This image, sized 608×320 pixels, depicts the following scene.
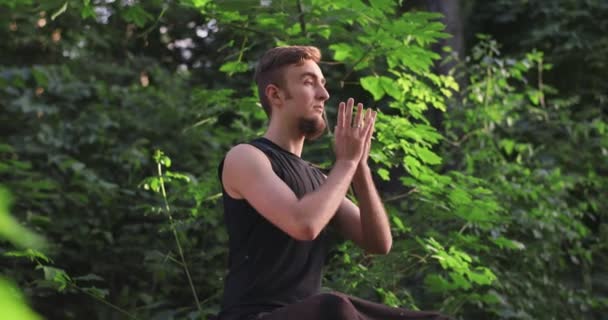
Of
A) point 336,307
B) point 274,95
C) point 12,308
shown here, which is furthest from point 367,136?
point 12,308

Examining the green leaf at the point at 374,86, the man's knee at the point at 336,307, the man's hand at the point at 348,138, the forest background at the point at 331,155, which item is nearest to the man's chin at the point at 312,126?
the man's hand at the point at 348,138

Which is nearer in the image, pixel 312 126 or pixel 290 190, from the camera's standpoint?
pixel 290 190

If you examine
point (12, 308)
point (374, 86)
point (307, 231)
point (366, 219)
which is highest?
point (12, 308)

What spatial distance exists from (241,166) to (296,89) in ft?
1.02

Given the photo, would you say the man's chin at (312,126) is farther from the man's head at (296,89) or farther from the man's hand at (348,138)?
the man's hand at (348,138)

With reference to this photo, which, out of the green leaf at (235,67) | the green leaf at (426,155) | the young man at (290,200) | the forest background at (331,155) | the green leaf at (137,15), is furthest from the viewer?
the green leaf at (137,15)

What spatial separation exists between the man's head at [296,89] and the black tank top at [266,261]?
0.11 meters

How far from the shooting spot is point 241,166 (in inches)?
102

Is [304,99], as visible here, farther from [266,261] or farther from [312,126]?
[266,261]

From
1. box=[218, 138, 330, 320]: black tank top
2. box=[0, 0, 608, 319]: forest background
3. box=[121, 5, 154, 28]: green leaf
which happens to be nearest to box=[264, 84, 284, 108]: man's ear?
box=[218, 138, 330, 320]: black tank top

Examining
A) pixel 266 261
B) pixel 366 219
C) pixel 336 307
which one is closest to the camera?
pixel 336 307

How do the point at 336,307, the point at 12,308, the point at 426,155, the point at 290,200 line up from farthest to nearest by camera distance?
the point at 426,155, the point at 290,200, the point at 336,307, the point at 12,308

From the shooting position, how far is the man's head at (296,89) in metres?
2.73

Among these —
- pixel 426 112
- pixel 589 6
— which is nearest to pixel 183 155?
pixel 426 112
